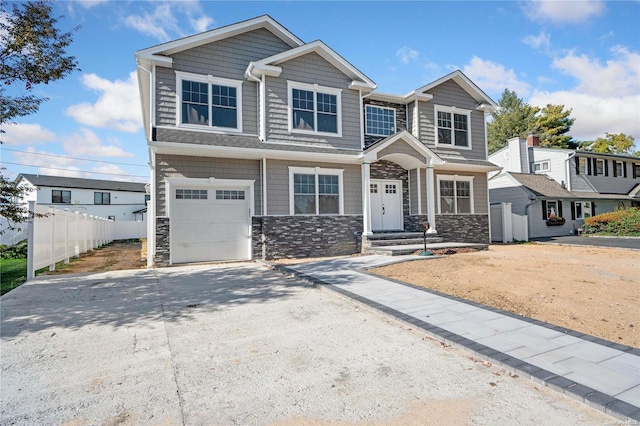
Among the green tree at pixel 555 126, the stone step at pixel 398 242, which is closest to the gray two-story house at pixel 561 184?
the stone step at pixel 398 242

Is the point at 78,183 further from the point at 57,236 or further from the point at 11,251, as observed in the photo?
the point at 11,251

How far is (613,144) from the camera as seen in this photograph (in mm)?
39969

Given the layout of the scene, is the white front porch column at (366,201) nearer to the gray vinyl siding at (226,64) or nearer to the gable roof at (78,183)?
the gray vinyl siding at (226,64)

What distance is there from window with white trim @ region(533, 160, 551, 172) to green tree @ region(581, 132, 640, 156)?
2169 centimetres

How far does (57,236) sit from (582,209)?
29.4m

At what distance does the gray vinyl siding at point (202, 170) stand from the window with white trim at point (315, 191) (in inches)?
47.4

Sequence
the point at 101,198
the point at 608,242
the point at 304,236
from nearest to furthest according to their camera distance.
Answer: the point at 304,236 → the point at 608,242 → the point at 101,198

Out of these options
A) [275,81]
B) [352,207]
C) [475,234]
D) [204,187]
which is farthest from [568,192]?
[204,187]

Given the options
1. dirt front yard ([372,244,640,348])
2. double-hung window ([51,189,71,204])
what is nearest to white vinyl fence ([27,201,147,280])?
dirt front yard ([372,244,640,348])

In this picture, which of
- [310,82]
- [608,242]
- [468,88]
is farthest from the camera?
[608,242]

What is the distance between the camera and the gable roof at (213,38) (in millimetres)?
10064

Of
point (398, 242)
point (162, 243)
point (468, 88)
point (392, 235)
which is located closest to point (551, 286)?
A: point (398, 242)

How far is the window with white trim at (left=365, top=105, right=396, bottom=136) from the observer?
1391cm

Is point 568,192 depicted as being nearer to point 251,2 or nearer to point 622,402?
point 251,2
